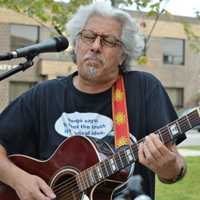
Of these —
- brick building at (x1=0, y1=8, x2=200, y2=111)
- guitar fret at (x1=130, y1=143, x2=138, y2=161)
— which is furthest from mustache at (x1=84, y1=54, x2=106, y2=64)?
brick building at (x1=0, y1=8, x2=200, y2=111)

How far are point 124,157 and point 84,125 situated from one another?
0.39 metres

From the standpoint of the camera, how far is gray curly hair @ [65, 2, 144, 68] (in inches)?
127

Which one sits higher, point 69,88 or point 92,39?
point 92,39

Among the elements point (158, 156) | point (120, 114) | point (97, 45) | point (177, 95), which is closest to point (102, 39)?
point (97, 45)

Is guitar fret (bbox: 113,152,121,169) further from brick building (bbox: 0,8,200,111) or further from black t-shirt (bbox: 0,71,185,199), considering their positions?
brick building (bbox: 0,8,200,111)

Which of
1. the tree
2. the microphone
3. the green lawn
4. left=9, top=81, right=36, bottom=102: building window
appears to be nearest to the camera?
the microphone

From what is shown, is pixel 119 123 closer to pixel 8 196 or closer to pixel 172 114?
pixel 172 114

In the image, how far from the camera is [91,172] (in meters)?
2.98

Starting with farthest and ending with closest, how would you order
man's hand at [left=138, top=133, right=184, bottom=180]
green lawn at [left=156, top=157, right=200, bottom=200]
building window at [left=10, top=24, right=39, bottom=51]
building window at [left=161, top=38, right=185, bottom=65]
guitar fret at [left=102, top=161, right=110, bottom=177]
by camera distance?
building window at [left=161, top=38, right=185, bottom=65] < building window at [left=10, top=24, right=39, bottom=51] < green lawn at [left=156, top=157, right=200, bottom=200] < guitar fret at [left=102, top=161, right=110, bottom=177] < man's hand at [left=138, top=133, right=184, bottom=180]

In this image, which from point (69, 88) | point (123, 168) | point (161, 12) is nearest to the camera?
point (123, 168)

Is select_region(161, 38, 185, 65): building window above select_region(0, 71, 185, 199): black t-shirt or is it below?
below

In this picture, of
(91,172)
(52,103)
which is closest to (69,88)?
(52,103)

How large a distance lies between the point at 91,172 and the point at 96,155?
0.31 ft

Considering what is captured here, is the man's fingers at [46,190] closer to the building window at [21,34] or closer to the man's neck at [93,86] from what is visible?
the man's neck at [93,86]
